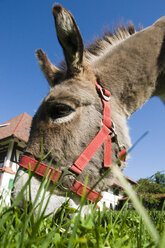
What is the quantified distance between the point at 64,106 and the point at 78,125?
303 millimetres

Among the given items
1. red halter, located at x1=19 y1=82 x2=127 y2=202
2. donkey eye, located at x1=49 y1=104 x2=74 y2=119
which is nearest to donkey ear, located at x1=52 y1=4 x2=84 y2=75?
red halter, located at x1=19 y1=82 x2=127 y2=202

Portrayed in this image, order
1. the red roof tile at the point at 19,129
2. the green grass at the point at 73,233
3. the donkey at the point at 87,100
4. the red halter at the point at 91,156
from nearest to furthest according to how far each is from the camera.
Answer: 1. the green grass at the point at 73,233
2. the red halter at the point at 91,156
3. the donkey at the point at 87,100
4. the red roof tile at the point at 19,129

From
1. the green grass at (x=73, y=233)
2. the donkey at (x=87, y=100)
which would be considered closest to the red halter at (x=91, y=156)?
the donkey at (x=87, y=100)

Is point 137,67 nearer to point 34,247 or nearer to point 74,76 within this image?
point 74,76

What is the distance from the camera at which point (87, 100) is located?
2.52m

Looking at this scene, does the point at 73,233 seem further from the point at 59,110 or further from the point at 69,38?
the point at 69,38

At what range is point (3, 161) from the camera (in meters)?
17.0

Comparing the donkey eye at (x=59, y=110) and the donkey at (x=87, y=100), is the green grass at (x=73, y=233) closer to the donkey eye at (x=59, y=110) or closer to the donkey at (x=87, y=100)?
the donkey at (x=87, y=100)

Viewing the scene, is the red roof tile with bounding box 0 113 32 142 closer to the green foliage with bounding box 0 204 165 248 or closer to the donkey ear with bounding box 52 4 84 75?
the donkey ear with bounding box 52 4 84 75

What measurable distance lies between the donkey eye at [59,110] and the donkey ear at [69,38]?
62 centimetres

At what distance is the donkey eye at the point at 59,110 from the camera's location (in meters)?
2.41

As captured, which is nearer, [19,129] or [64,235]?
[64,235]

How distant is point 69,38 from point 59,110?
38.3 inches

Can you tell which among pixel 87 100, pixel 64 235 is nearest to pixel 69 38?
pixel 87 100
